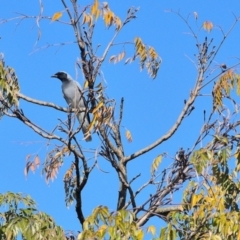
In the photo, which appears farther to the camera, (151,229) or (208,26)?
(208,26)

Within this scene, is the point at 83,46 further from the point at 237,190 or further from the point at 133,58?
the point at 237,190

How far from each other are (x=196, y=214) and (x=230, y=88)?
1306 millimetres

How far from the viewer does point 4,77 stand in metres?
6.23

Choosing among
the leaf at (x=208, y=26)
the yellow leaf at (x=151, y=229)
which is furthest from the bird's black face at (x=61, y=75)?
the yellow leaf at (x=151, y=229)

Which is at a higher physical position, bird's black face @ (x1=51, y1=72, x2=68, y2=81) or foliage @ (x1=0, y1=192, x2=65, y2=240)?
bird's black face @ (x1=51, y1=72, x2=68, y2=81)

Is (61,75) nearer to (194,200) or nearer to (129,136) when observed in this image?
(129,136)

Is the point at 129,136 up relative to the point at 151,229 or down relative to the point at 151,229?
up

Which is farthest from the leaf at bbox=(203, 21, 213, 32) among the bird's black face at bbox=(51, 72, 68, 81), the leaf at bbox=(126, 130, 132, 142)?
the bird's black face at bbox=(51, 72, 68, 81)

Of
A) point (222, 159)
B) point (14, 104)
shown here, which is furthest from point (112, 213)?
point (14, 104)

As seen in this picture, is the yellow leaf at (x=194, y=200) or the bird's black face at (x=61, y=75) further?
the bird's black face at (x=61, y=75)

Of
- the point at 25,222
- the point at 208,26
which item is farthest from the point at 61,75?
the point at 25,222

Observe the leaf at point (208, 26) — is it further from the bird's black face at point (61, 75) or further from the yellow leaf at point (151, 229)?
the bird's black face at point (61, 75)

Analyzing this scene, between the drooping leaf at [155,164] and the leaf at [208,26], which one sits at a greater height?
the leaf at [208,26]

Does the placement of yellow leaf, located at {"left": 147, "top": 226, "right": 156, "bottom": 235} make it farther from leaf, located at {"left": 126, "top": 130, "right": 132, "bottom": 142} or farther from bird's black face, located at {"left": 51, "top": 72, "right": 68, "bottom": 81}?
bird's black face, located at {"left": 51, "top": 72, "right": 68, "bottom": 81}
